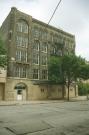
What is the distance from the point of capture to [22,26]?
48.9 meters

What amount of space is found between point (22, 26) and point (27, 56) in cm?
640

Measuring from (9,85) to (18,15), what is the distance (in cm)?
1475

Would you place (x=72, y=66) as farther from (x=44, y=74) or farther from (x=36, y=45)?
(x=36, y=45)

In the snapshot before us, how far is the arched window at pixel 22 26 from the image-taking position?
48.3 meters

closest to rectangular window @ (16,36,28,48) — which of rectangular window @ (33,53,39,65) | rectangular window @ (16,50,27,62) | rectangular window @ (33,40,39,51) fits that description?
rectangular window @ (16,50,27,62)

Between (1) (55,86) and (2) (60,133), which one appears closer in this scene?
(2) (60,133)

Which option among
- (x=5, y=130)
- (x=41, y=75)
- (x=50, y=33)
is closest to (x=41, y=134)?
(x=5, y=130)

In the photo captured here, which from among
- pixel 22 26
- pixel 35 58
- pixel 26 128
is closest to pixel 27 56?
pixel 35 58

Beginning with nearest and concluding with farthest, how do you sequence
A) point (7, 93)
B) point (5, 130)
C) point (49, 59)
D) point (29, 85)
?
point (5, 130) < point (7, 93) < point (29, 85) < point (49, 59)

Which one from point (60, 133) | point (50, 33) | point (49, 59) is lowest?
point (60, 133)

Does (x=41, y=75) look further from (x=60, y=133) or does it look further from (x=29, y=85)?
(x=60, y=133)

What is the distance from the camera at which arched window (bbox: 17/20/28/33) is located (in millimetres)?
48344

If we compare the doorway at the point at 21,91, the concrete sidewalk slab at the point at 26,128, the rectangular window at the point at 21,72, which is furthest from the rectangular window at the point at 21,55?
the concrete sidewalk slab at the point at 26,128

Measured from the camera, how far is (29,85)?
47531mm
